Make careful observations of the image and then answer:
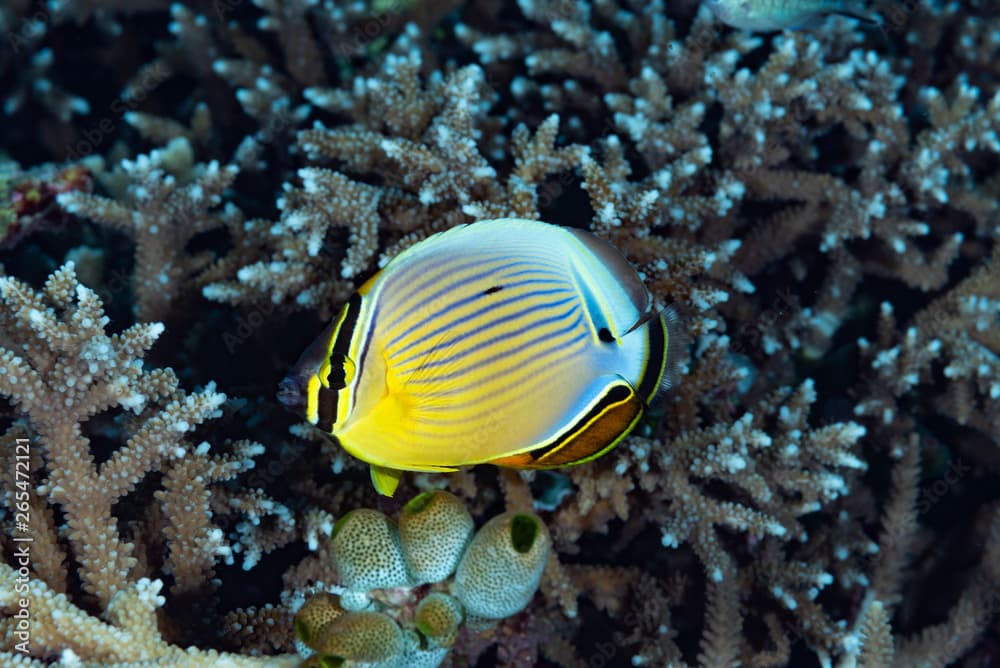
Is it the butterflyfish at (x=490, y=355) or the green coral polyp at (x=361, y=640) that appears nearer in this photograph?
the butterflyfish at (x=490, y=355)

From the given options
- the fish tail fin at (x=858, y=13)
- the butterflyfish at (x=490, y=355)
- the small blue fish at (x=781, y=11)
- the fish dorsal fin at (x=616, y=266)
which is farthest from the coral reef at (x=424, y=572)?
the fish tail fin at (x=858, y=13)

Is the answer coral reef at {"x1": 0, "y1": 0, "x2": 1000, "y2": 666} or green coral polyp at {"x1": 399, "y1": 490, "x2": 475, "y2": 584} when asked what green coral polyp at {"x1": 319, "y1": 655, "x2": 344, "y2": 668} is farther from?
green coral polyp at {"x1": 399, "y1": 490, "x2": 475, "y2": 584}

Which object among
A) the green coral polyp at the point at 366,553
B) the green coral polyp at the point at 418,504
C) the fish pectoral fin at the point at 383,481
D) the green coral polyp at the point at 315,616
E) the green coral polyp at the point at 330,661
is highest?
the fish pectoral fin at the point at 383,481

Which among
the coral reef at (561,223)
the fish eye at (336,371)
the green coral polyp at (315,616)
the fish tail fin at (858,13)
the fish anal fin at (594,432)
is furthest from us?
the fish tail fin at (858,13)

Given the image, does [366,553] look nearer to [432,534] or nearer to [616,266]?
[432,534]

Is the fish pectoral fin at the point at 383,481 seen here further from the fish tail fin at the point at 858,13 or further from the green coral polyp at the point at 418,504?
the fish tail fin at the point at 858,13

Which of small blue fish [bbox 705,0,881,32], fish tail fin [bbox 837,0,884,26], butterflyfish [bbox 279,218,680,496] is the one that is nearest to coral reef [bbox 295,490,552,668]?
butterflyfish [bbox 279,218,680,496]

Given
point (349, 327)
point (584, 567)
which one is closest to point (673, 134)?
point (584, 567)
